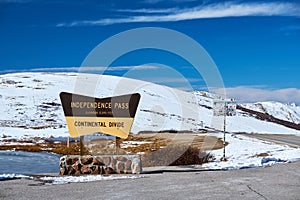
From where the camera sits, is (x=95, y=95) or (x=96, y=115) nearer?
(x=96, y=115)

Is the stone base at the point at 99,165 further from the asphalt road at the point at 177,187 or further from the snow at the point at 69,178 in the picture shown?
the asphalt road at the point at 177,187

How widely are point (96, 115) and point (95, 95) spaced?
6515cm

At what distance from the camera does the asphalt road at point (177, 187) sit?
32.4 feet

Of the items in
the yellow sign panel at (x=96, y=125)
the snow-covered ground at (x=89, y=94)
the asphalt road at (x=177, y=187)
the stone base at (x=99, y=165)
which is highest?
the snow-covered ground at (x=89, y=94)

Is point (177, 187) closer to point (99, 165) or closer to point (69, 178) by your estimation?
point (69, 178)

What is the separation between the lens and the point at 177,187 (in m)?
11.0

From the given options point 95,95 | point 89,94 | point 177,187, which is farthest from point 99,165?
point 95,95

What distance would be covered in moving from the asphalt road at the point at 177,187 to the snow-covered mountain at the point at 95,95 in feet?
124

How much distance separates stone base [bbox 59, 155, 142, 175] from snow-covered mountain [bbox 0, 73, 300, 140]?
116 feet

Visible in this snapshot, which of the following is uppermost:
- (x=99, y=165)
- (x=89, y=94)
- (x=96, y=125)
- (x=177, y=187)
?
(x=89, y=94)

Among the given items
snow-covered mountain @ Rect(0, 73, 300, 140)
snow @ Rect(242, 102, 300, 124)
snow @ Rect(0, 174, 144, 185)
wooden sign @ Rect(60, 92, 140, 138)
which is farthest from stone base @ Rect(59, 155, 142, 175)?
snow @ Rect(242, 102, 300, 124)

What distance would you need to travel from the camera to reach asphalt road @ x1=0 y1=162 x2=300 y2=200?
9870mm

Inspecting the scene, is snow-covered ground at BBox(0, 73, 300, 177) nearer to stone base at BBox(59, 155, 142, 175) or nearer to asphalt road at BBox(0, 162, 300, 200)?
stone base at BBox(59, 155, 142, 175)

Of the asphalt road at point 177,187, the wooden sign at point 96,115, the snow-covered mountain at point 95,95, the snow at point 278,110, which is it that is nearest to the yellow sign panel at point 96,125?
the wooden sign at point 96,115
